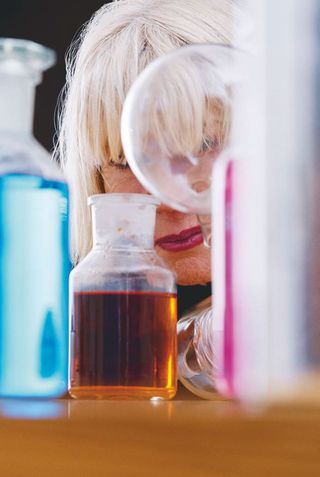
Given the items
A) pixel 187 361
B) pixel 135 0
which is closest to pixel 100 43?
pixel 135 0

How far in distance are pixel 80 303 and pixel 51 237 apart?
0.29 feet

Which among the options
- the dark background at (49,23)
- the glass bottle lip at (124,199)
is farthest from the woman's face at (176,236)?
the glass bottle lip at (124,199)

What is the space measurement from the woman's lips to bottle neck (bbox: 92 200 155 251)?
782 millimetres

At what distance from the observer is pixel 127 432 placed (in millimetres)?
278

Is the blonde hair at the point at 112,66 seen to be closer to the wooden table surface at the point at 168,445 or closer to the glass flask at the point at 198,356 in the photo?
the glass flask at the point at 198,356

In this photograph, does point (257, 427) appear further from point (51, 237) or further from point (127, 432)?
point (51, 237)

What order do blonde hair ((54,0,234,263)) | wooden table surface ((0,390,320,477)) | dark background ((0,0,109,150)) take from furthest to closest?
1. dark background ((0,0,109,150))
2. blonde hair ((54,0,234,263))
3. wooden table surface ((0,390,320,477))

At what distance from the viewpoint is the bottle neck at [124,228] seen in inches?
21.7

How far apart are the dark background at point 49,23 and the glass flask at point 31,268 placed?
137cm

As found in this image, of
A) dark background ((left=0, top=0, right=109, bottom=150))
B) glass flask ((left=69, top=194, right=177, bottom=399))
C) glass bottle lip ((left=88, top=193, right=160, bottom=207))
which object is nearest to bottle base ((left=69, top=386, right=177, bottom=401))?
glass flask ((left=69, top=194, right=177, bottom=399))

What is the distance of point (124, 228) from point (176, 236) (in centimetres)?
80

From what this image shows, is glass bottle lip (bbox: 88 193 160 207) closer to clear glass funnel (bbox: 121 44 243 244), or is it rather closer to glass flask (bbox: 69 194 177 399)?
glass flask (bbox: 69 194 177 399)

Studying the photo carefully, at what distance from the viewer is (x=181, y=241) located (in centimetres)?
136

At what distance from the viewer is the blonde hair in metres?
1.27
